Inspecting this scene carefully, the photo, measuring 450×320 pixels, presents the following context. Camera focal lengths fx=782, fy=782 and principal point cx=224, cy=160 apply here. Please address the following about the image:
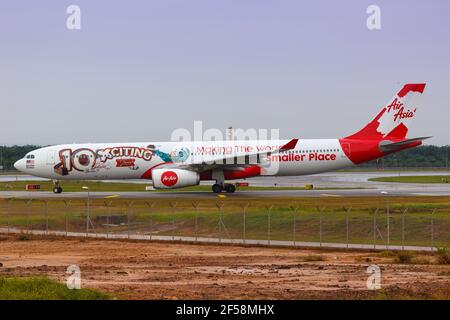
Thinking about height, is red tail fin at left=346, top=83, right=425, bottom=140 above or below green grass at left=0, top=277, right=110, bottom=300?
above

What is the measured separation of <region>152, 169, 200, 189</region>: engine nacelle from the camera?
5616cm

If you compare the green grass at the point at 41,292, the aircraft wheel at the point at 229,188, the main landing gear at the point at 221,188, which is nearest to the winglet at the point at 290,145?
the aircraft wheel at the point at 229,188

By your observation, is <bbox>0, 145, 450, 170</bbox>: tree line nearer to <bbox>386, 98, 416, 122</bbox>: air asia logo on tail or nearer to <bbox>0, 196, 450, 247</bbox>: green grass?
<bbox>386, 98, 416, 122</bbox>: air asia logo on tail

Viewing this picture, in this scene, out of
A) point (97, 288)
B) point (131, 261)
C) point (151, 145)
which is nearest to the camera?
point (97, 288)

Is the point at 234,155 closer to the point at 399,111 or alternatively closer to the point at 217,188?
the point at 217,188

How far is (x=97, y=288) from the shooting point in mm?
22531

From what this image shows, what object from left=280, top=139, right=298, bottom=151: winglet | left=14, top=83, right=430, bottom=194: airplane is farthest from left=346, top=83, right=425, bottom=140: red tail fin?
left=280, top=139, right=298, bottom=151: winglet

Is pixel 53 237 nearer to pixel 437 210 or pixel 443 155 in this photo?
pixel 437 210

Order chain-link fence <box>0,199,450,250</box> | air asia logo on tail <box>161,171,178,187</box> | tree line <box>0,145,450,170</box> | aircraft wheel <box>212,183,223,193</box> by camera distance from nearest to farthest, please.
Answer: chain-link fence <box>0,199,450,250</box> → air asia logo on tail <box>161,171,178,187</box> → aircraft wheel <box>212,183,223,193</box> → tree line <box>0,145,450,170</box>

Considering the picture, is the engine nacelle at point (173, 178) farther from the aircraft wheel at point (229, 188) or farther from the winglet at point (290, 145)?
the winglet at point (290, 145)

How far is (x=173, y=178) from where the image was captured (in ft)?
185

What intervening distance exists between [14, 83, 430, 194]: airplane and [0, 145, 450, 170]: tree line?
3070 inches
